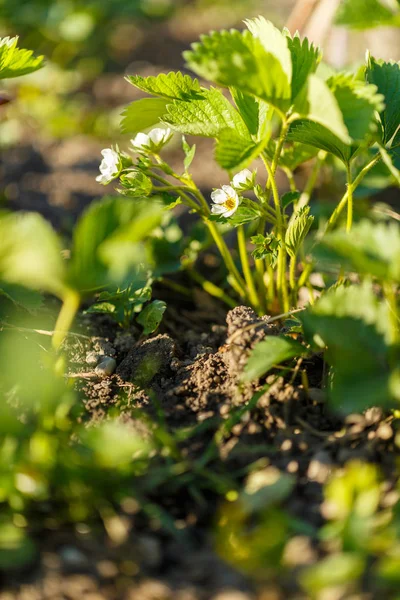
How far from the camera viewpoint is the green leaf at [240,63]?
3.39 feet

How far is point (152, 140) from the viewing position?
132 cm

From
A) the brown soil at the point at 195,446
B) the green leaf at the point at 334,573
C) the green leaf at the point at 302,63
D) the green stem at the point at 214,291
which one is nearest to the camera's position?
the green leaf at the point at 334,573

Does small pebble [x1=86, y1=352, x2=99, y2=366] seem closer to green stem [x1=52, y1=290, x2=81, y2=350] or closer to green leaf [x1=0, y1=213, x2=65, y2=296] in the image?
green stem [x1=52, y1=290, x2=81, y2=350]

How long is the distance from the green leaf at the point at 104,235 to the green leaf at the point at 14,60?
2.08 feet

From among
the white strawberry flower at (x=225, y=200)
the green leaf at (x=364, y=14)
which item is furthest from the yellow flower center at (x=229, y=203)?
the green leaf at (x=364, y=14)

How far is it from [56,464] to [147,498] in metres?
0.19

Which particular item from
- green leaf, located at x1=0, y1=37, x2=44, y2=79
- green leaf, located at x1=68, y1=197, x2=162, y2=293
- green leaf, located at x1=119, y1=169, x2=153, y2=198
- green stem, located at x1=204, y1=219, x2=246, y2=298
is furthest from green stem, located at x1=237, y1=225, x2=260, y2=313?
green leaf, located at x1=0, y1=37, x2=44, y2=79

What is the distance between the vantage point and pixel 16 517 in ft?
3.17

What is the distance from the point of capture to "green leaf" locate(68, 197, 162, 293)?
0.96m

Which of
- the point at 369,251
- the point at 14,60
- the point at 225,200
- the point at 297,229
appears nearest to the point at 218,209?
the point at 225,200

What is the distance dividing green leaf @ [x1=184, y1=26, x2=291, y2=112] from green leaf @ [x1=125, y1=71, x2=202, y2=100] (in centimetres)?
20

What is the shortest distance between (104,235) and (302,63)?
53 cm

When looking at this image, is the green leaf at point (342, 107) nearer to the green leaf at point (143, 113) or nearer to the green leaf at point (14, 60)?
the green leaf at point (143, 113)

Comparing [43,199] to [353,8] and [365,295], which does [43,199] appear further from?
[365,295]
